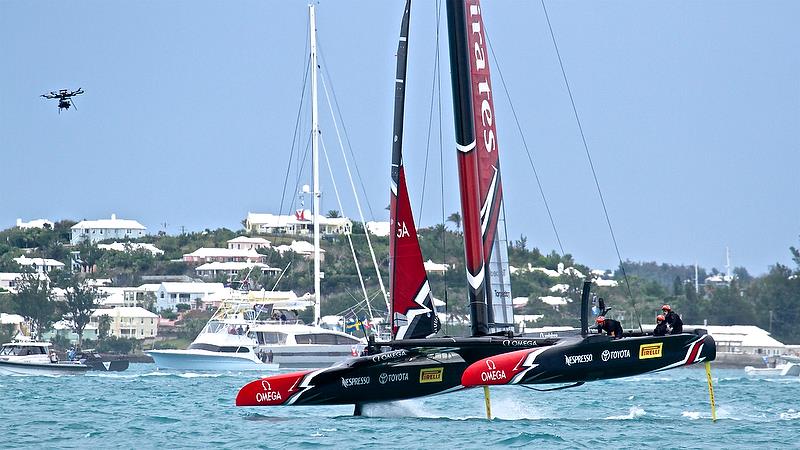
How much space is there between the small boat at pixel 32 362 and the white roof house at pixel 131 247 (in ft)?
171

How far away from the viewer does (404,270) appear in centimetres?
2373

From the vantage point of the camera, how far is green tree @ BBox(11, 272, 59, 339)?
7469 centimetres

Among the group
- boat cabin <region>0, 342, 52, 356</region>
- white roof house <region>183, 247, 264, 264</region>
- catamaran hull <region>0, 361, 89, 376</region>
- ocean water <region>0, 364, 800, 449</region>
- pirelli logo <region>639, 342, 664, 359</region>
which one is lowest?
ocean water <region>0, 364, 800, 449</region>

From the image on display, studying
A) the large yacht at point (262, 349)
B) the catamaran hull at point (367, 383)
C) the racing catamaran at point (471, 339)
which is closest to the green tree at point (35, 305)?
the large yacht at point (262, 349)

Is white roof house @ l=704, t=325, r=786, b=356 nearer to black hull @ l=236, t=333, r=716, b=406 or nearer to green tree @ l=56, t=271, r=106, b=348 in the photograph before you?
green tree @ l=56, t=271, r=106, b=348

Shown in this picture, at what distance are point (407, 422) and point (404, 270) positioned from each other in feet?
8.74

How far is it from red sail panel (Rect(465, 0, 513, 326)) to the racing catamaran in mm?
17

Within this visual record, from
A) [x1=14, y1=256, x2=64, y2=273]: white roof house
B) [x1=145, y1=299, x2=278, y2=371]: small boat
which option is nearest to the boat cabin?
[x1=145, y1=299, x2=278, y2=371]: small boat

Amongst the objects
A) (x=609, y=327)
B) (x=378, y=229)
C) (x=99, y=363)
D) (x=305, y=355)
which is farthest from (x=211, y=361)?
(x=378, y=229)

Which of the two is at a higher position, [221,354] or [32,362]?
[221,354]

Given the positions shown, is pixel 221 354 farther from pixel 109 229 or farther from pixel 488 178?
pixel 109 229

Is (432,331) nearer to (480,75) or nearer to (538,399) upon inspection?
(480,75)

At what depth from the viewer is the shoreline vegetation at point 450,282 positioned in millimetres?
80812

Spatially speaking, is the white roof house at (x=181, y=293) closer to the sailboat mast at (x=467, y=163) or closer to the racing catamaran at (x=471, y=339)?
the racing catamaran at (x=471, y=339)
